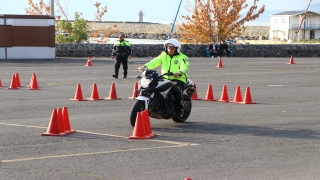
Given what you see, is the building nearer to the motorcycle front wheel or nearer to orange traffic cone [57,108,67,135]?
the motorcycle front wheel

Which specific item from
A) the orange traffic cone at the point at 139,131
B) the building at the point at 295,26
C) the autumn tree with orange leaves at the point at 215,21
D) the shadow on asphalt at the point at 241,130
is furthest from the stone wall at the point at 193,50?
the building at the point at 295,26

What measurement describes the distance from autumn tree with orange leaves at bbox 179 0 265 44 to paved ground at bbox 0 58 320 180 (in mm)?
39856

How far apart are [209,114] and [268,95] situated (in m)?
5.02

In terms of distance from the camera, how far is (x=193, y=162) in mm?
9258

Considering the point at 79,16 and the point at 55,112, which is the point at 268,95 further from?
the point at 79,16

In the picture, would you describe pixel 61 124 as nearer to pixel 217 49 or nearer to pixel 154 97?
pixel 154 97

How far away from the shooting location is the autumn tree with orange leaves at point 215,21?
6019 cm

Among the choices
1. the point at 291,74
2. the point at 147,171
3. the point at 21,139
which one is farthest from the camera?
the point at 291,74

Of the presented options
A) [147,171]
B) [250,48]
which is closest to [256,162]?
[147,171]

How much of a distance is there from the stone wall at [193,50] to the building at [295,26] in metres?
64.2

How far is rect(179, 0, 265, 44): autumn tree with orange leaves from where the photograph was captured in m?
60.2


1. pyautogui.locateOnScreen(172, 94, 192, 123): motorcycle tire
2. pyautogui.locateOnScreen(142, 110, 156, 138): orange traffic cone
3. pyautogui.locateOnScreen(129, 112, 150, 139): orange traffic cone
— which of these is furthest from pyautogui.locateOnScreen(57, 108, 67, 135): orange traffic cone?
pyautogui.locateOnScreen(172, 94, 192, 123): motorcycle tire

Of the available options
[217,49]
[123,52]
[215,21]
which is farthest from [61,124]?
[215,21]

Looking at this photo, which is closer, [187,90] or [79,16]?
[187,90]
